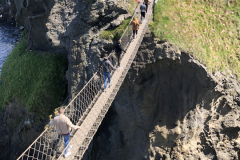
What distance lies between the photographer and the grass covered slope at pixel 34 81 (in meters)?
17.9

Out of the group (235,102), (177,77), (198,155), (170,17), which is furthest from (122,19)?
(198,155)

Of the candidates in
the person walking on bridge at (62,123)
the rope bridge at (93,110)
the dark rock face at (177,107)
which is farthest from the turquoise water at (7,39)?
the person walking on bridge at (62,123)

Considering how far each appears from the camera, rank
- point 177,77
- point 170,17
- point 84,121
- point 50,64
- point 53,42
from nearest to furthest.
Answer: point 84,121, point 177,77, point 170,17, point 53,42, point 50,64

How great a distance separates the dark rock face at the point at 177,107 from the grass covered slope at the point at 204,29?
0.70m

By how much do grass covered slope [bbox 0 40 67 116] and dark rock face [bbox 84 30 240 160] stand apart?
21.5 feet

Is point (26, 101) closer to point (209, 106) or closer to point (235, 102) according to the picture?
point (209, 106)

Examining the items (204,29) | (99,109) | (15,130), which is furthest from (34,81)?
(204,29)

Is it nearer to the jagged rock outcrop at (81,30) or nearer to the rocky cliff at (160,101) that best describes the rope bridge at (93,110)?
the rocky cliff at (160,101)

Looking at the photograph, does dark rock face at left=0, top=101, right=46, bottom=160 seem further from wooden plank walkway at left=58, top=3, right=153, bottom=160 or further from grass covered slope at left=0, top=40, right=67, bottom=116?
wooden plank walkway at left=58, top=3, right=153, bottom=160

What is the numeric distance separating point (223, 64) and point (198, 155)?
5.43 m

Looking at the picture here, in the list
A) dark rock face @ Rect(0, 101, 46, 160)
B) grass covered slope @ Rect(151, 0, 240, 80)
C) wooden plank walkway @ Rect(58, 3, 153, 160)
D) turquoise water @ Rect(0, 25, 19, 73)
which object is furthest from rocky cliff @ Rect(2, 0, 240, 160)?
turquoise water @ Rect(0, 25, 19, 73)

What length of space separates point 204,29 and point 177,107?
5178 millimetres

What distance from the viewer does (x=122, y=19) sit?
14.6 m

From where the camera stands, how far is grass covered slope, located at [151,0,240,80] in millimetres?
12859
